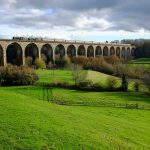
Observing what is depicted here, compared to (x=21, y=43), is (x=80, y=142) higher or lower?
lower

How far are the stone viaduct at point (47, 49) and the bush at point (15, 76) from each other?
11386 millimetres

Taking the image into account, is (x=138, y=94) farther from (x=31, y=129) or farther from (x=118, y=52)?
(x=118, y=52)

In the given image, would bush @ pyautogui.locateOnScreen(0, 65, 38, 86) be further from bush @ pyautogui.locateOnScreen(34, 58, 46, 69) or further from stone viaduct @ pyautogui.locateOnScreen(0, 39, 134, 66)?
bush @ pyautogui.locateOnScreen(34, 58, 46, 69)

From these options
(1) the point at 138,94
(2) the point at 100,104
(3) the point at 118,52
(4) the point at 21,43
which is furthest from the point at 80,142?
(3) the point at 118,52

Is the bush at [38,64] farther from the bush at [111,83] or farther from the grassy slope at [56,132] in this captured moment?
the grassy slope at [56,132]

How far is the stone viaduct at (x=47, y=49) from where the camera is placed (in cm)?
8988

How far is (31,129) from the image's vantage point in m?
20.2

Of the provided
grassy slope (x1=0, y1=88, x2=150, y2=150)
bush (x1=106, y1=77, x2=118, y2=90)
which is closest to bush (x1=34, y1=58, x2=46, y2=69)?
bush (x1=106, y1=77, x2=118, y2=90)

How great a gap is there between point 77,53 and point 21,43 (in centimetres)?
3651

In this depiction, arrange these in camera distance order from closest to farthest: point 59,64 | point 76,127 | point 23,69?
point 76,127 → point 23,69 → point 59,64

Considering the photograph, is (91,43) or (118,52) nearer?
(91,43)

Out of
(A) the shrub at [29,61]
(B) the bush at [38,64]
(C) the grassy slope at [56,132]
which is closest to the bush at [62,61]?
(B) the bush at [38,64]

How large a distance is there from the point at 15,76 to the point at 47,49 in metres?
40.3

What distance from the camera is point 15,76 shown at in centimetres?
7125
